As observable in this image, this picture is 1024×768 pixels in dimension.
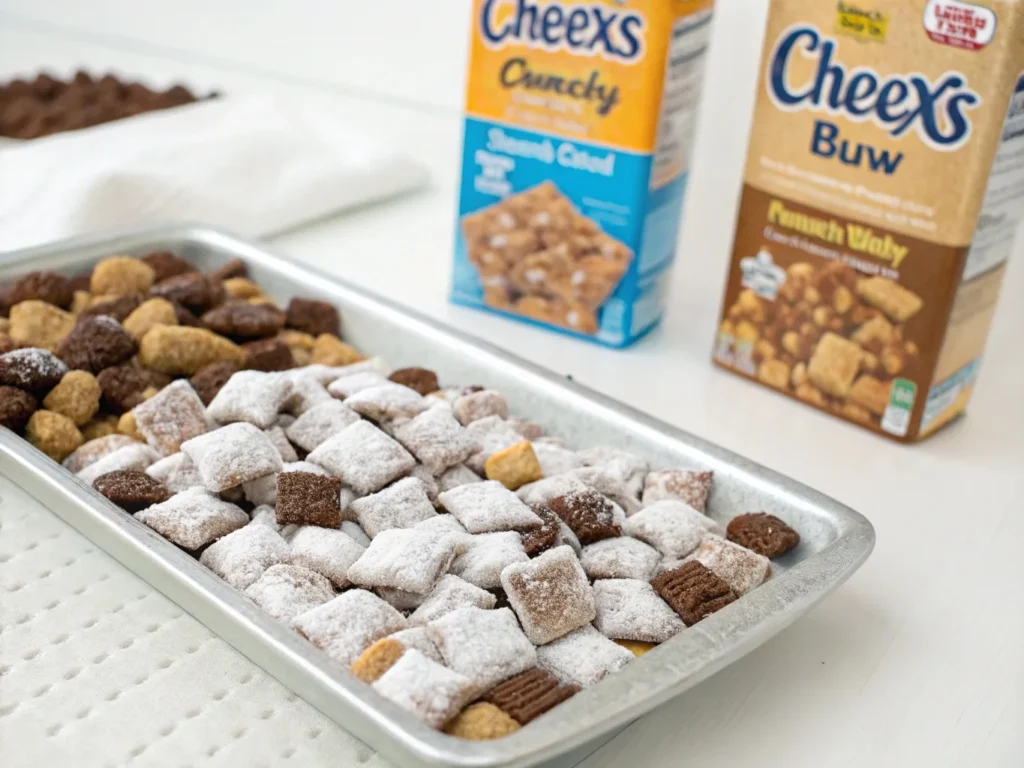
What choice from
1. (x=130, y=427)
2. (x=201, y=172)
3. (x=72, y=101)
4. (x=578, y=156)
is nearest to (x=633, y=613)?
(x=130, y=427)

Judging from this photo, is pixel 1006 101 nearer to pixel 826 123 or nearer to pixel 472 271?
pixel 826 123

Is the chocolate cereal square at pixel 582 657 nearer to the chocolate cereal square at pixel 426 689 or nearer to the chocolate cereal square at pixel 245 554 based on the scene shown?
the chocolate cereal square at pixel 426 689

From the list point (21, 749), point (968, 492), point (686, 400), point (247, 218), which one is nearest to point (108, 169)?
point (247, 218)

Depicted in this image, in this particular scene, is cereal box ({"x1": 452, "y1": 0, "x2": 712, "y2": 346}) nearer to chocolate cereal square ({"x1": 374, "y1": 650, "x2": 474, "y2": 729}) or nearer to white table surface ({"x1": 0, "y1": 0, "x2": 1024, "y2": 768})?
white table surface ({"x1": 0, "y1": 0, "x2": 1024, "y2": 768})

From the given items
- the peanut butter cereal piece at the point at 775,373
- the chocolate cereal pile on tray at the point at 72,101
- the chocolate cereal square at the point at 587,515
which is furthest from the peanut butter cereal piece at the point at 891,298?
the chocolate cereal pile on tray at the point at 72,101

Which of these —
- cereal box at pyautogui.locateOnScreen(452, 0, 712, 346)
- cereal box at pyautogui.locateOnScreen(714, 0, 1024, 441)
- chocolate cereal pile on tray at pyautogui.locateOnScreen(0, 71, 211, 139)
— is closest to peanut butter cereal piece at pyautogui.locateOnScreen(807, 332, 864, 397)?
cereal box at pyautogui.locateOnScreen(714, 0, 1024, 441)

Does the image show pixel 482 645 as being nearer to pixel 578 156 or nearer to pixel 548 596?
pixel 548 596
